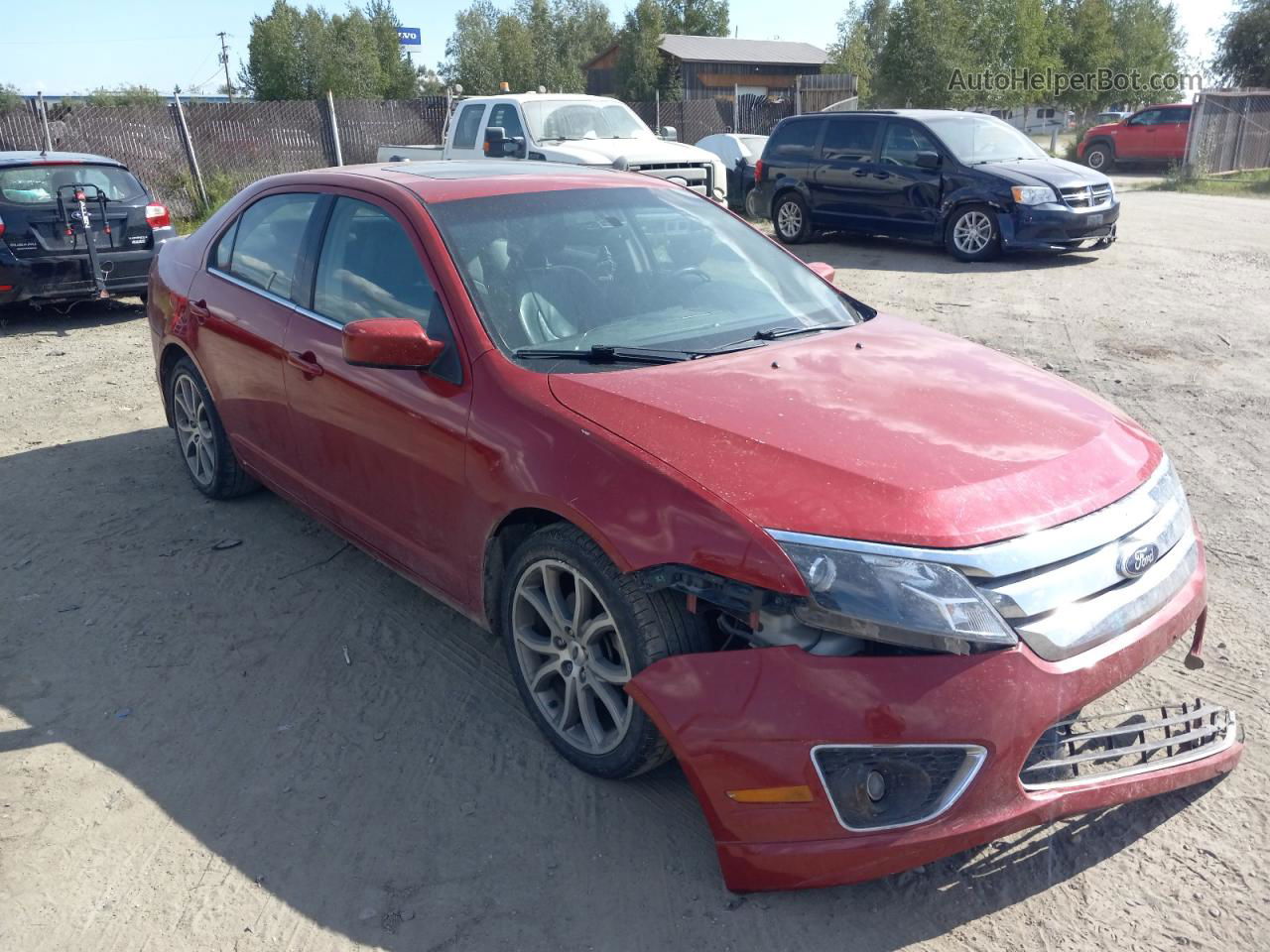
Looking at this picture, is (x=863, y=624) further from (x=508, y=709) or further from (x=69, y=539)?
(x=69, y=539)

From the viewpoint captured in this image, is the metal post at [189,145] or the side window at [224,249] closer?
the side window at [224,249]

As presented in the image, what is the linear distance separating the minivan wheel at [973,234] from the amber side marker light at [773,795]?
36.3ft

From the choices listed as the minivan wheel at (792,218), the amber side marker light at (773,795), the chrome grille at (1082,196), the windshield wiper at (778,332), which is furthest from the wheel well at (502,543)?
the minivan wheel at (792,218)

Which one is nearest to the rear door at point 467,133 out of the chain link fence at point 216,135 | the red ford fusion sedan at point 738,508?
the chain link fence at point 216,135

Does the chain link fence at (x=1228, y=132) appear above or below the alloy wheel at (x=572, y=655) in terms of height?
above

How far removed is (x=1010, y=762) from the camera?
242 centimetres

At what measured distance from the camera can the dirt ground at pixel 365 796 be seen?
8.56 ft

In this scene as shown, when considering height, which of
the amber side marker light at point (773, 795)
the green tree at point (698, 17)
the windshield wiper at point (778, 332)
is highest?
the green tree at point (698, 17)

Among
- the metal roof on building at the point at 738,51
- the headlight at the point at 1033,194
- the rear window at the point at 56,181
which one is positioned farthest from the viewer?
the metal roof on building at the point at 738,51

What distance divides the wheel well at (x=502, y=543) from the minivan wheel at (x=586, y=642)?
0.07m

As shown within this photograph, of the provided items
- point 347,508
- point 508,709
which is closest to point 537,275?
point 347,508

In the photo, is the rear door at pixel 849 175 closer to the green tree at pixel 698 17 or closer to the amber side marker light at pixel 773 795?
the amber side marker light at pixel 773 795

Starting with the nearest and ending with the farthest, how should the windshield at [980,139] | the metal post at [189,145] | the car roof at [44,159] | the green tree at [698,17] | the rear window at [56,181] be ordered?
the rear window at [56,181]
the car roof at [44,159]
the windshield at [980,139]
the metal post at [189,145]
the green tree at [698,17]

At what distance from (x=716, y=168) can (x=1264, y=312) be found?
680cm
